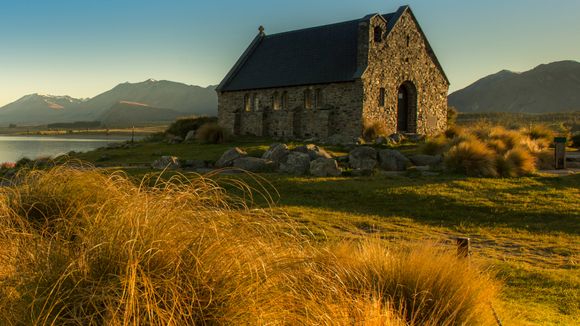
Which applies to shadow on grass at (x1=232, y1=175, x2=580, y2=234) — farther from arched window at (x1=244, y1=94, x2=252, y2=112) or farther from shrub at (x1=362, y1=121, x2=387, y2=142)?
arched window at (x1=244, y1=94, x2=252, y2=112)

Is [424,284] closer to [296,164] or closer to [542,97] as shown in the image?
[296,164]

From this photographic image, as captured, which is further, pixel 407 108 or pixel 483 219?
pixel 407 108

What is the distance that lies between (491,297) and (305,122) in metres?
26.3

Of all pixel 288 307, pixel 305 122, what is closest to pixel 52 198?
pixel 288 307

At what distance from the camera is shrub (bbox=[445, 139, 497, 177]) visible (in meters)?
16.3

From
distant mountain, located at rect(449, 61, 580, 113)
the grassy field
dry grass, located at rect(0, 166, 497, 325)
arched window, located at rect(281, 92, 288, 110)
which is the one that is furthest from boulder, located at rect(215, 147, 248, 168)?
distant mountain, located at rect(449, 61, 580, 113)

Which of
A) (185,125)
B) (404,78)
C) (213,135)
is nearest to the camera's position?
(213,135)

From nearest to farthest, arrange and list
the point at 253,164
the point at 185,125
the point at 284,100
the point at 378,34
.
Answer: the point at 253,164 < the point at 378,34 < the point at 284,100 < the point at 185,125

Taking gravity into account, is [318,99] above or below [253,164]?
above

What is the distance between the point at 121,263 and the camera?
365cm

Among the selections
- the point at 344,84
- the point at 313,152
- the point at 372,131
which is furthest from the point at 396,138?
the point at 313,152

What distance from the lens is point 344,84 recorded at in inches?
1134

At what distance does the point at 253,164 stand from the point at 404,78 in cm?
1562

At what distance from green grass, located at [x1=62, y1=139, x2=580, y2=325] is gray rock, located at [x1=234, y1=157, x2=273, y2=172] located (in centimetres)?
138
